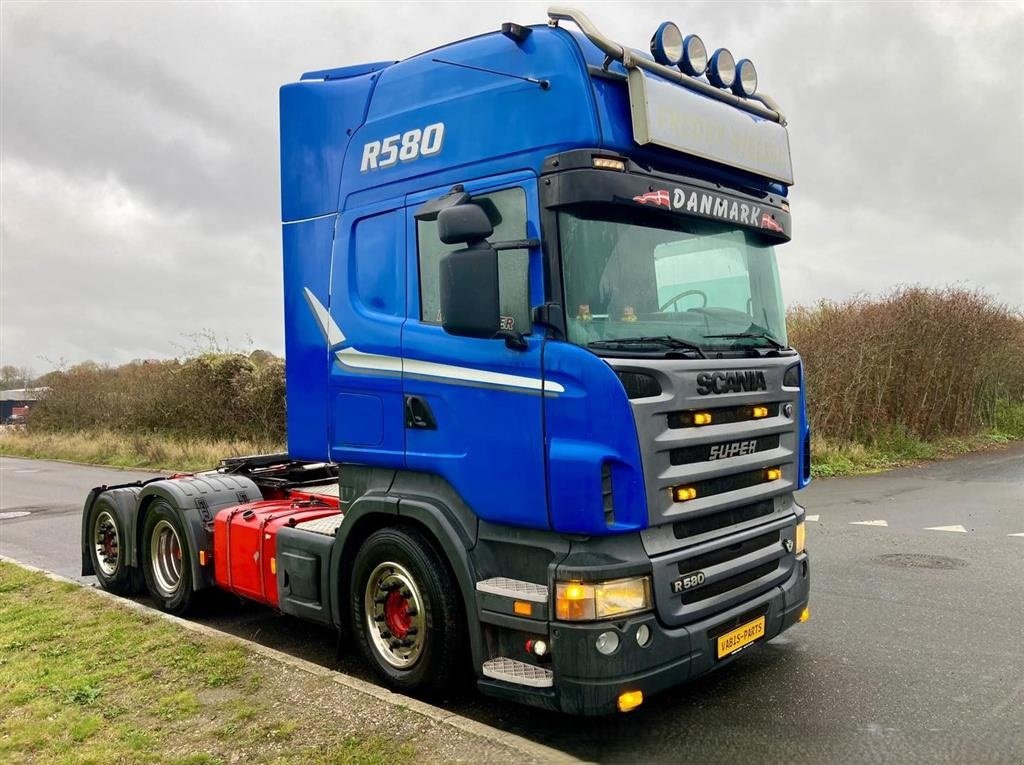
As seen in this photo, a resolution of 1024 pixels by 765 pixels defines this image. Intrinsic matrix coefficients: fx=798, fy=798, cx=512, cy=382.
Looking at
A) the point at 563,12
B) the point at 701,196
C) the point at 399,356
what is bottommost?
the point at 399,356

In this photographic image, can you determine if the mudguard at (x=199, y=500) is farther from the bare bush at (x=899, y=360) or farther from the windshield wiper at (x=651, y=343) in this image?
the bare bush at (x=899, y=360)

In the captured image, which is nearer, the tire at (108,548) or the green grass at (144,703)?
the green grass at (144,703)

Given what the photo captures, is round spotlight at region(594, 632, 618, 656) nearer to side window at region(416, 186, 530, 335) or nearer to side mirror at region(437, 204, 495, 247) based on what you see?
side window at region(416, 186, 530, 335)

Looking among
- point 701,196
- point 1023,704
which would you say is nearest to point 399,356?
point 701,196

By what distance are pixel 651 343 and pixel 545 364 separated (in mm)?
538

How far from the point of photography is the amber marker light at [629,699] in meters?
3.51

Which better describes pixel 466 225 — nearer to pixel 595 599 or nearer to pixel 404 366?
pixel 404 366

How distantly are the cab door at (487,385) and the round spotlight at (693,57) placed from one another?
129 centimetres

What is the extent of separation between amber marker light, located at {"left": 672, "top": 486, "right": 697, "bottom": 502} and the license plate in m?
0.75

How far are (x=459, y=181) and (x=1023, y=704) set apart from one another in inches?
158

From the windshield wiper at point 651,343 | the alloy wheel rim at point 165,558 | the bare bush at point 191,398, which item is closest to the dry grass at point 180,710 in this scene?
the alloy wheel rim at point 165,558

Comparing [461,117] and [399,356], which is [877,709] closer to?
[399,356]

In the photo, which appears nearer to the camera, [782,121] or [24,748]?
[24,748]

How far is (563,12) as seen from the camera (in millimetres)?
3900
